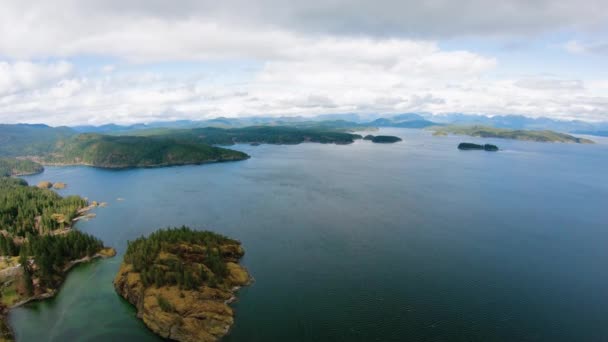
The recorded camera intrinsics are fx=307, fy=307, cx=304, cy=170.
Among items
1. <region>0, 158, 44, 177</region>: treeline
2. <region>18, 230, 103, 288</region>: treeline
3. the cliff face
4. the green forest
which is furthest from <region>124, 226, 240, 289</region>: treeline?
<region>0, 158, 44, 177</region>: treeline

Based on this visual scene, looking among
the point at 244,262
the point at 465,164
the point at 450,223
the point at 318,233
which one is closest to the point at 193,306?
the point at 244,262

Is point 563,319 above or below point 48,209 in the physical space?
below

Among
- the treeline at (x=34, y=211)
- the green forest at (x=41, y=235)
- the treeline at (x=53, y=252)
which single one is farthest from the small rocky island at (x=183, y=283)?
the treeline at (x=34, y=211)

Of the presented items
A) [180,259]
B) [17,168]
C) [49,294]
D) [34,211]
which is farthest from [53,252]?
[17,168]

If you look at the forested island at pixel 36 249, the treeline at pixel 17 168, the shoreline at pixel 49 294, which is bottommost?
the shoreline at pixel 49 294

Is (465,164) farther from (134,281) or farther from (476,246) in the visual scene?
(134,281)

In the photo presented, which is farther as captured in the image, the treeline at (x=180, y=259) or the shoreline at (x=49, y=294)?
the treeline at (x=180, y=259)

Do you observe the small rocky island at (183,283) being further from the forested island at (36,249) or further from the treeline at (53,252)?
the forested island at (36,249)

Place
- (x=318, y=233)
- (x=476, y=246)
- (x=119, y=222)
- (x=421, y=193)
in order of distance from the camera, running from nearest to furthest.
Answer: (x=476, y=246) → (x=318, y=233) → (x=119, y=222) → (x=421, y=193)
